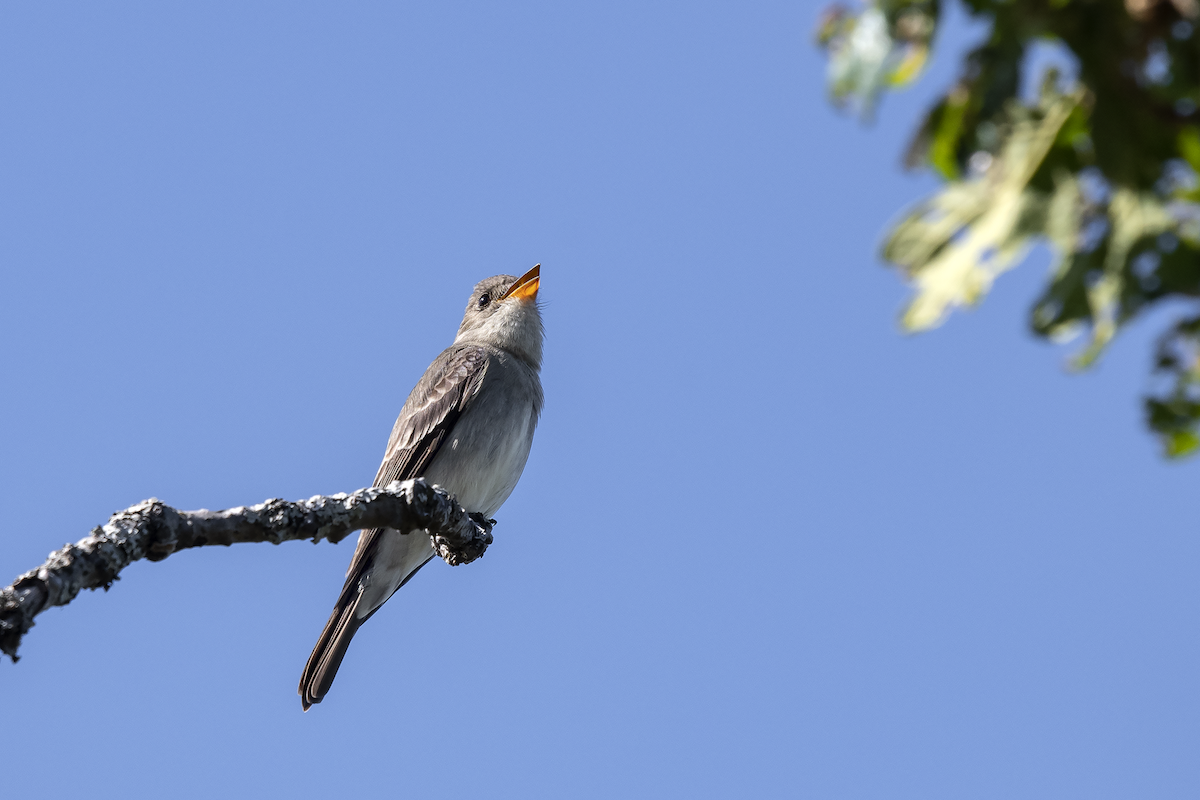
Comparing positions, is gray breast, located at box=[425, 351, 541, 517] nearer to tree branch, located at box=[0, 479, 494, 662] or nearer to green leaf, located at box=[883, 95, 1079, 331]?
tree branch, located at box=[0, 479, 494, 662]

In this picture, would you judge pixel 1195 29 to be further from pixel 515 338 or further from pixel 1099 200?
pixel 515 338

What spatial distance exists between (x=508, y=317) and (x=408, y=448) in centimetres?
196

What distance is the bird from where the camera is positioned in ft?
26.1

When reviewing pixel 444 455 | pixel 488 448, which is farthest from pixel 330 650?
pixel 488 448

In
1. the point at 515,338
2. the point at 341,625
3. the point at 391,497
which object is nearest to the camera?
the point at 391,497

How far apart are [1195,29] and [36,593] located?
3.57 m

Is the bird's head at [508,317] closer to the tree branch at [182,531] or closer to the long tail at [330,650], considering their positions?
the long tail at [330,650]

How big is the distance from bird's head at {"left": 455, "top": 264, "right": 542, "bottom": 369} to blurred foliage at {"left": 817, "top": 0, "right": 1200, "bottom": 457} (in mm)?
7376

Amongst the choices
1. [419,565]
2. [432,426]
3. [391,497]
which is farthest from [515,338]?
[391,497]

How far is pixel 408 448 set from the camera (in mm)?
8539

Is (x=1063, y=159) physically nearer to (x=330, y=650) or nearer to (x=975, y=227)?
(x=975, y=227)

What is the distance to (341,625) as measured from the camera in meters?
7.90

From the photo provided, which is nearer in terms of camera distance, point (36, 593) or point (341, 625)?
point (36, 593)

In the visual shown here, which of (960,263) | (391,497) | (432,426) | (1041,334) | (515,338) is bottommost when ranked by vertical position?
(1041,334)
